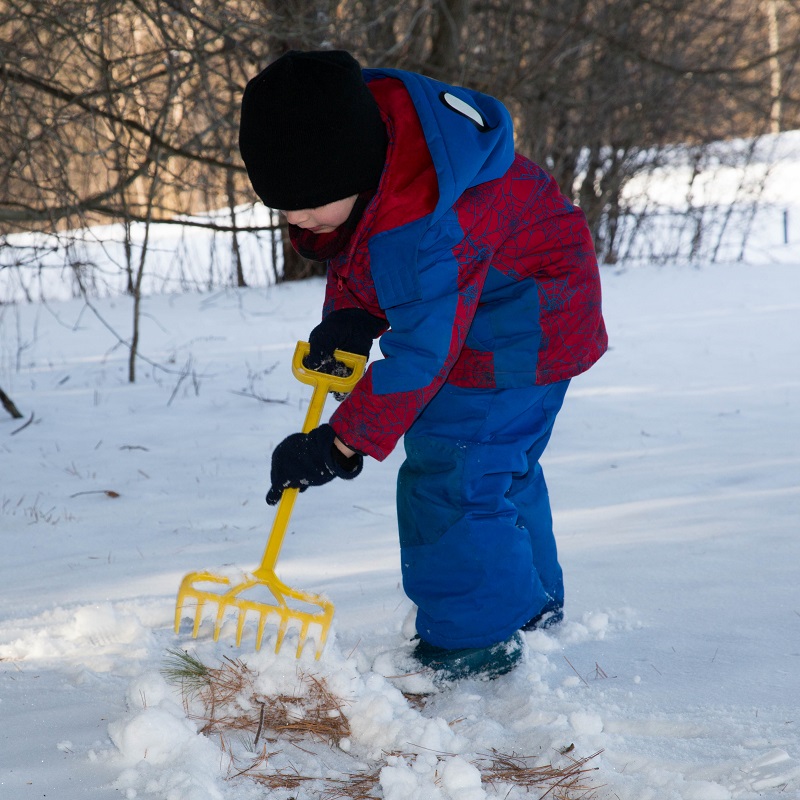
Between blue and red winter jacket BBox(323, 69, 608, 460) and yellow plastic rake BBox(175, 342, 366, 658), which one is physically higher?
blue and red winter jacket BBox(323, 69, 608, 460)

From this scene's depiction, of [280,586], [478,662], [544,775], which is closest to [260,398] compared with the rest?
[280,586]

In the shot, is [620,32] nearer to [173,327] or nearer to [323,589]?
[173,327]

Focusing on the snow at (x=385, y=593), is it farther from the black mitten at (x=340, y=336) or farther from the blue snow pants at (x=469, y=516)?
the black mitten at (x=340, y=336)

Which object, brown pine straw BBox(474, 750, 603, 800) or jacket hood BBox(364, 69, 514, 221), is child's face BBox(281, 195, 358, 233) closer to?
jacket hood BBox(364, 69, 514, 221)

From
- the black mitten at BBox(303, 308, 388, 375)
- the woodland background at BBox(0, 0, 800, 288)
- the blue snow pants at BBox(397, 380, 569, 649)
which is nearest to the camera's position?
the blue snow pants at BBox(397, 380, 569, 649)

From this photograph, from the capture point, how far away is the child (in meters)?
1.57

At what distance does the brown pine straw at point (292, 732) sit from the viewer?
140cm

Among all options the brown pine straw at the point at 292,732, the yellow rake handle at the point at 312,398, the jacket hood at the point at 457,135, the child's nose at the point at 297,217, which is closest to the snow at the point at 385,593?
the brown pine straw at the point at 292,732

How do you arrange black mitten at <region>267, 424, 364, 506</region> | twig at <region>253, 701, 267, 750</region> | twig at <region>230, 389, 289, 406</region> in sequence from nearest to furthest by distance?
twig at <region>253, 701, 267, 750</region> → black mitten at <region>267, 424, 364, 506</region> → twig at <region>230, 389, 289, 406</region>

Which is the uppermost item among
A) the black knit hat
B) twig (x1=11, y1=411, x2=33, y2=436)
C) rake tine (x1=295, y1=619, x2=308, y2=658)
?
the black knit hat

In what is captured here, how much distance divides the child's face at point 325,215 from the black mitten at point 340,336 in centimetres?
26

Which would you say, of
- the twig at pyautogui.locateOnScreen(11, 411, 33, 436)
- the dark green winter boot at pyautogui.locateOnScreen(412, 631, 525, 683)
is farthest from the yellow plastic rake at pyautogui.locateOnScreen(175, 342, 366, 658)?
the twig at pyautogui.locateOnScreen(11, 411, 33, 436)

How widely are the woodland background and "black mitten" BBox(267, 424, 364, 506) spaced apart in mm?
2068

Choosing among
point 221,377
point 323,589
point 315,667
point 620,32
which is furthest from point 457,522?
point 620,32
